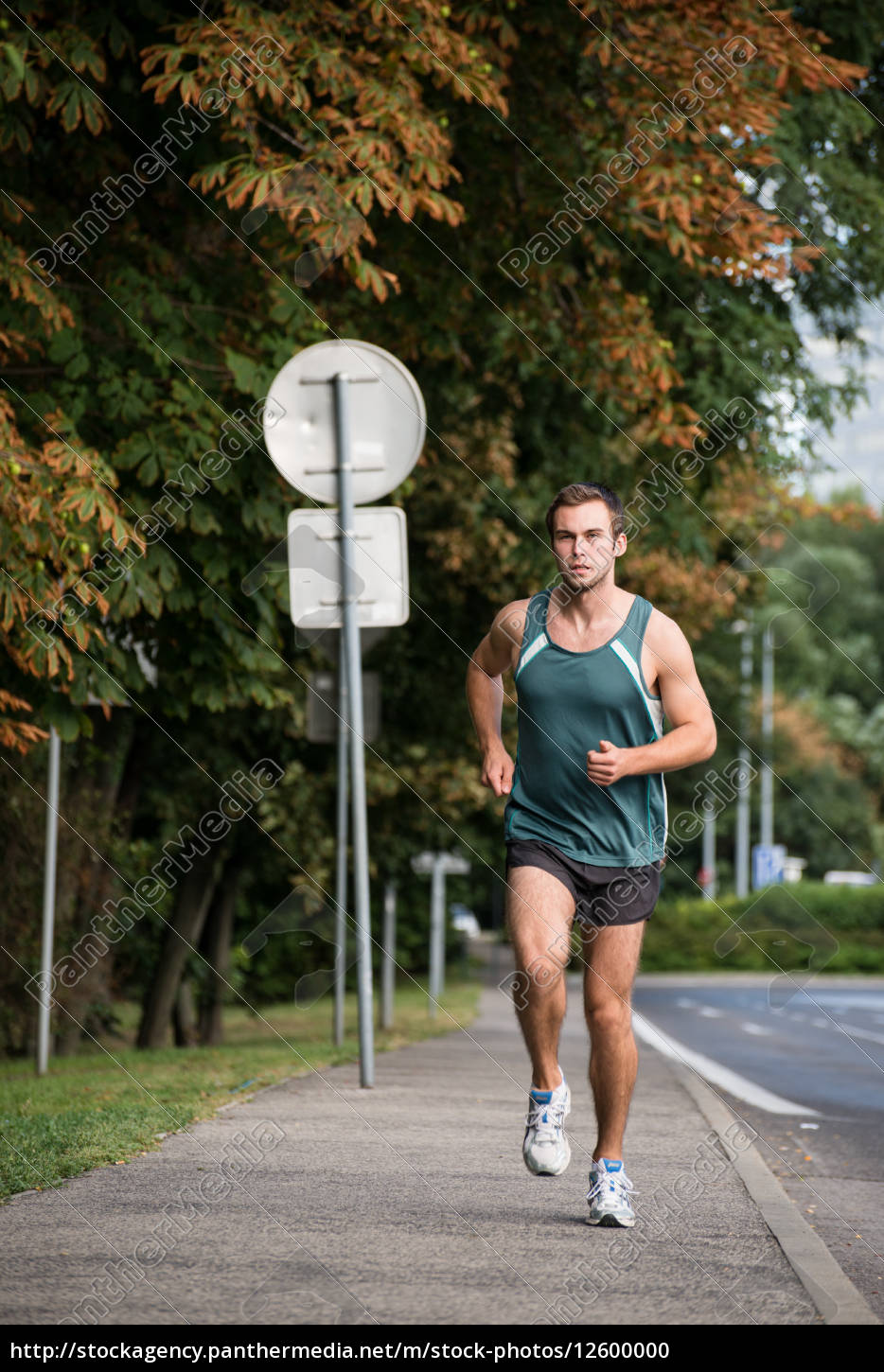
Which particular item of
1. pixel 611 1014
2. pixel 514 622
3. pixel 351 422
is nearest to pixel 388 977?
pixel 351 422

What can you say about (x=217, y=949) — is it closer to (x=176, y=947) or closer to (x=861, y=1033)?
(x=176, y=947)

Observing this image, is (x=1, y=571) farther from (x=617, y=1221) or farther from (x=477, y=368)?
(x=477, y=368)

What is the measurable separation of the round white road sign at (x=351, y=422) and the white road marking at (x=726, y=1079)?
4.39m

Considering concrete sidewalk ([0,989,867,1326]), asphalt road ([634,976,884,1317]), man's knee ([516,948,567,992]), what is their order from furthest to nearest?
asphalt road ([634,976,884,1317]) → man's knee ([516,948,567,992]) → concrete sidewalk ([0,989,867,1326])

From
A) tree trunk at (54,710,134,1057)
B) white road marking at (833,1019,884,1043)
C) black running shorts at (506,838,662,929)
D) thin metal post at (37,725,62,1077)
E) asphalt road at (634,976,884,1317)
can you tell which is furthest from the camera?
white road marking at (833,1019,884,1043)

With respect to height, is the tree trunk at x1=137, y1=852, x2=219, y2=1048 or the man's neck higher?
the man's neck

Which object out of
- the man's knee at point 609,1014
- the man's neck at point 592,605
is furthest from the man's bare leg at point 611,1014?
the man's neck at point 592,605

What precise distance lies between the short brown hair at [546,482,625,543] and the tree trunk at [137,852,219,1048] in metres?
12.6

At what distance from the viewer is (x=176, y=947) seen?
1761 centimetres

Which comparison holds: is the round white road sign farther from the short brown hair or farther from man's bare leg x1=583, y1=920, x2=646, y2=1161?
man's bare leg x1=583, y1=920, x2=646, y2=1161

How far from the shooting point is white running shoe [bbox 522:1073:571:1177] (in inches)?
178

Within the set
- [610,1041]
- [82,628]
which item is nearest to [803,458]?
[82,628]

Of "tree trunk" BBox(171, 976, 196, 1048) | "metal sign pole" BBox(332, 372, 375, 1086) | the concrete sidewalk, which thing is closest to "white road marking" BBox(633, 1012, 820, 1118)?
"metal sign pole" BBox(332, 372, 375, 1086)
